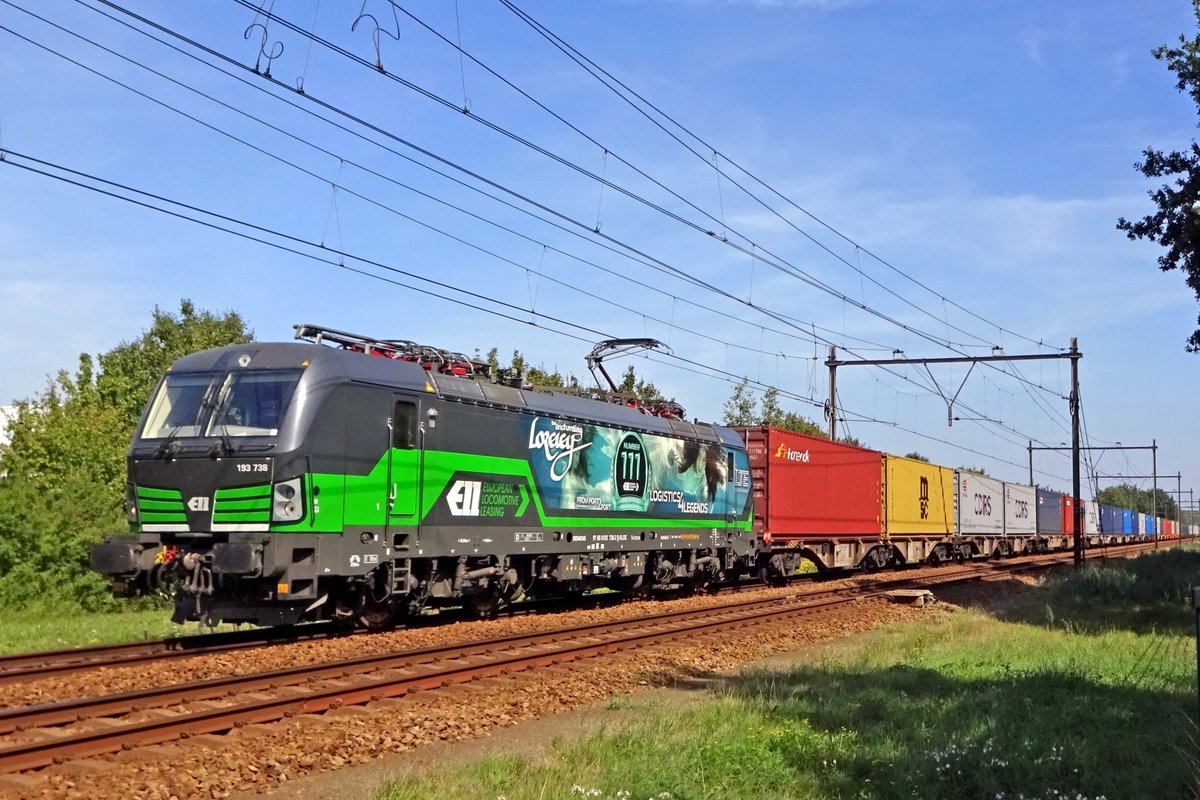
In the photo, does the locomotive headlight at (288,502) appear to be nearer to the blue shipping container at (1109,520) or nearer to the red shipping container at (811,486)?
the red shipping container at (811,486)

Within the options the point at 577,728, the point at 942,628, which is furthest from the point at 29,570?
the point at 942,628

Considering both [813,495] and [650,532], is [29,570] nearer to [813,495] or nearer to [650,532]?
[650,532]

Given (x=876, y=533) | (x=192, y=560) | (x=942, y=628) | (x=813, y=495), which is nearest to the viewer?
(x=192, y=560)

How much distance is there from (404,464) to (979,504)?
108ft

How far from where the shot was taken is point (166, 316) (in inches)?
2110

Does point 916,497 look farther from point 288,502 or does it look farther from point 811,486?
point 288,502

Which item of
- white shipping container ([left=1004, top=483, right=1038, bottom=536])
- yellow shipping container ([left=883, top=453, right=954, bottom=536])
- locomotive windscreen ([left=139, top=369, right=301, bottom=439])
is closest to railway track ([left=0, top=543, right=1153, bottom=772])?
locomotive windscreen ([left=139, top=369, right=301, bottom=439])

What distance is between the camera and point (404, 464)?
1476 cm

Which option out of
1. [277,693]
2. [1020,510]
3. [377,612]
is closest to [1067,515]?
[1020,510]

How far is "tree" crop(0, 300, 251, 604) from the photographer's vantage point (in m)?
19.0

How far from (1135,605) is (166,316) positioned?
4718 centimetres

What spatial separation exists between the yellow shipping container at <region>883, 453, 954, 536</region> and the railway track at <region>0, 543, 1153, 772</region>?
1742 cm

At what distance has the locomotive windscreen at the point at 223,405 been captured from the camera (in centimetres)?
1328

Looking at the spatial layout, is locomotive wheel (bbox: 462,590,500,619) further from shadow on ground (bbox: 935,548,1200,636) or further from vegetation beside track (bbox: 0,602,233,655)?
shadow on ground (bbox: 935,548,1200,636)
